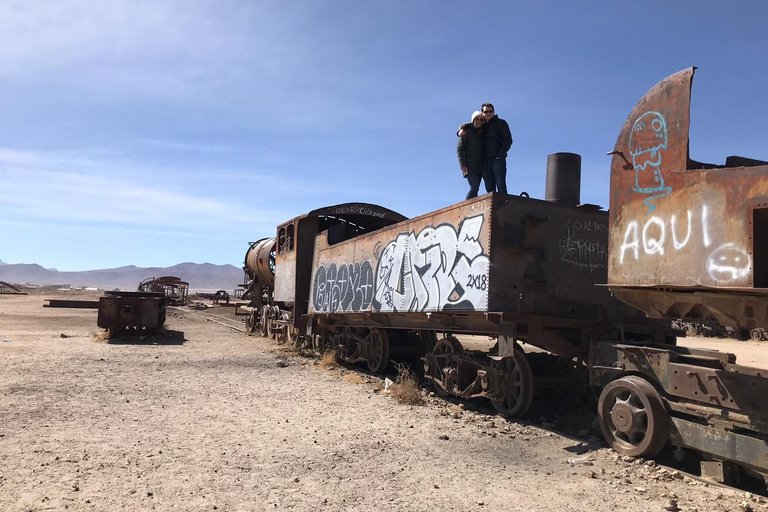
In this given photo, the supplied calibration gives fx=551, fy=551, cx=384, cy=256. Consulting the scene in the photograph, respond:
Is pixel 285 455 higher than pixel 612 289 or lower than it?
lower

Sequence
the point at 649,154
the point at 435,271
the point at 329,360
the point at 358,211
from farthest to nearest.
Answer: the point at 358,211 → the point at 329,360 → the point at 435,271 → the point at 649,154

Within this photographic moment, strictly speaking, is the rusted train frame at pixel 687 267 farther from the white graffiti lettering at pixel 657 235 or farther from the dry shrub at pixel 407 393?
the dry shrub at pixel 407 393

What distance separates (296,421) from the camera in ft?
22.5

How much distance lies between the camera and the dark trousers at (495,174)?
8.51m

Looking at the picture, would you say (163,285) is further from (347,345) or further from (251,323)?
(347,345)

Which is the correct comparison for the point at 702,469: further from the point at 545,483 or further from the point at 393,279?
the point at 393,279

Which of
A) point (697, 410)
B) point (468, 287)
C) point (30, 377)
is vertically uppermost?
point (468, 287)

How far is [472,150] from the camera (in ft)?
28.2

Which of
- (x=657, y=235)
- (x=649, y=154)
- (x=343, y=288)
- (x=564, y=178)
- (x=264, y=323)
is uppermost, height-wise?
(x=564, y=178)

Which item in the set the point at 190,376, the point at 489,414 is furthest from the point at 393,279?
the point at 190,376

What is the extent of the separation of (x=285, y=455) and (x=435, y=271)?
3.66m

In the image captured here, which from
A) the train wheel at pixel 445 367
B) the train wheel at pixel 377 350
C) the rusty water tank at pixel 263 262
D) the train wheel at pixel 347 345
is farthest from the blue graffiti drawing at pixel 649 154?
the rusty water tank at pixel 263 262

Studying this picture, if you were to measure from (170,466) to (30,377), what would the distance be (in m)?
5.85

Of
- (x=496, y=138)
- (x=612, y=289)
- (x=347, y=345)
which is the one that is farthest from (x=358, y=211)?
(x=612, y=289)
